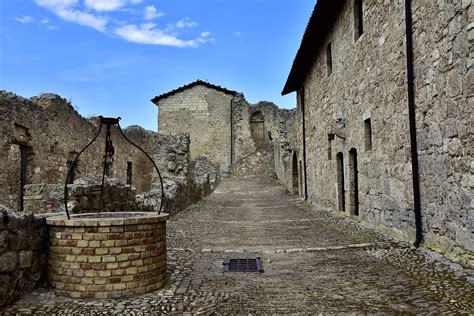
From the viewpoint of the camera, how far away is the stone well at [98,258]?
379 cm

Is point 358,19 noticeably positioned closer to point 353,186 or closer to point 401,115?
point 401,115

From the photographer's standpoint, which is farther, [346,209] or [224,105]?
[224,105]

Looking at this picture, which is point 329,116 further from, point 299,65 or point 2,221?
point 2,221

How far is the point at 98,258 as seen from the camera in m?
3.79

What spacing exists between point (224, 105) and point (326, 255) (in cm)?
2881

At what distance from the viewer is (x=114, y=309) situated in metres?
3.51

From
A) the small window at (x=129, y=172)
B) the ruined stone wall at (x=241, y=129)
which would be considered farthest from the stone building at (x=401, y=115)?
the ruined stone wall at (x=241, y=129)

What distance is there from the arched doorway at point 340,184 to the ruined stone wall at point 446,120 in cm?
484

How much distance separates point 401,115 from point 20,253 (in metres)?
6.16

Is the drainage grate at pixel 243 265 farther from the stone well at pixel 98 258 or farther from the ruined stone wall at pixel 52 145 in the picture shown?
the ruined stone wall at pixel 52 145

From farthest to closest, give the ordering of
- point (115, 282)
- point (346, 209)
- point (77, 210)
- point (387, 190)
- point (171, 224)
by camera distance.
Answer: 1. point (346, 209)
2. point (171, 224)
3. point (387, 190)
4. point (77, 210)
5. point (115, 282)

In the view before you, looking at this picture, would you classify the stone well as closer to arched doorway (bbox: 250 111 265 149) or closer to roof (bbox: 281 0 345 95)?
roof (bbox: 281 0 345 95)

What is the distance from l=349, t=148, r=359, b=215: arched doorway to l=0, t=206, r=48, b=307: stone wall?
7.67 m

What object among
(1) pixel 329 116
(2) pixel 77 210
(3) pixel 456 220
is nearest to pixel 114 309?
(2) pixel 77 210
